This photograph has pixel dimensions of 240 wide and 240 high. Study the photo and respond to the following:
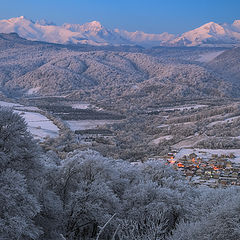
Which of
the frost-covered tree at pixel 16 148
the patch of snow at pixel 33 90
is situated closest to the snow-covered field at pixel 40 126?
the frost-covered tree at pixel 16 148

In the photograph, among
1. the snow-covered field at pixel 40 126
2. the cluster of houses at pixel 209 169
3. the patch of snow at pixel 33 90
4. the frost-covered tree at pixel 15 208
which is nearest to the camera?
the frost-covered tree at pixel 15 208

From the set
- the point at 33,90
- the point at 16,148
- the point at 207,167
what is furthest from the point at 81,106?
the point at 16,148

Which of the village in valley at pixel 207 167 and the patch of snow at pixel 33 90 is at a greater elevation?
the patch of snow at pixel 33 90

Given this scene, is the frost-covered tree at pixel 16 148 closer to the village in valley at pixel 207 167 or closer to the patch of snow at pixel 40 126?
the village in valley at pixel 207 167

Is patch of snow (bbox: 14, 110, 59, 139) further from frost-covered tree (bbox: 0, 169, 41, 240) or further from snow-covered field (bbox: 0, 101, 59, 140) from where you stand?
frost-covered tree (bbox: 0, 169, 41, 240)

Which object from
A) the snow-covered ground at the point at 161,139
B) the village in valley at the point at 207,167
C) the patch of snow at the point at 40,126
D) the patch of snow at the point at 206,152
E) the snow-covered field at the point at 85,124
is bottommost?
the snow-covered ground at the point at 161,139

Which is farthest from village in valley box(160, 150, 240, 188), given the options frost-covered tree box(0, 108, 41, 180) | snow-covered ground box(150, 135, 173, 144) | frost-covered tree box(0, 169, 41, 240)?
frost-covered tree box(0, 169, 41, 240)

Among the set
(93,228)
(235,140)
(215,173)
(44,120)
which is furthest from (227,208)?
(44,120)

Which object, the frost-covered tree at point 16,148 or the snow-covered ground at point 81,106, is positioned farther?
the snow-covered ground at point 81,106

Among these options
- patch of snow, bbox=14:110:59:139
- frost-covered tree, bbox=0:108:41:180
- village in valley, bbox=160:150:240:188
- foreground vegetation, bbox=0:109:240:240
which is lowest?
village in valley, bbox=160:150:240:188

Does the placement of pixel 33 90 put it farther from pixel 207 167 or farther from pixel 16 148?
pixel 16 148
